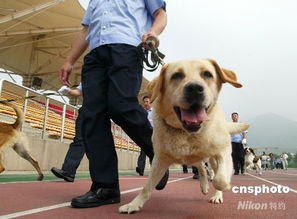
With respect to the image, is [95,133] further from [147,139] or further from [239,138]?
[239,138]

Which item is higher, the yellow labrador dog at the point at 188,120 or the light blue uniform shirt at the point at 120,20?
the light blue uniform shirt at the point at 120,20

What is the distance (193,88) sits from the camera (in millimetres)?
2805

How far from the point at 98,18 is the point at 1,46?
19.3 meters

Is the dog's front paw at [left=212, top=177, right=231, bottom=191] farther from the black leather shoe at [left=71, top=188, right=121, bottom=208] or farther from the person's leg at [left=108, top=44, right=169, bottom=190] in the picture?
the black leather shoe at [left=71, top=188, right=121, bottom=208]

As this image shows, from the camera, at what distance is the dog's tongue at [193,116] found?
9.49 ft

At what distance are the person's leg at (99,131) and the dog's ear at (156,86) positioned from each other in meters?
0.48

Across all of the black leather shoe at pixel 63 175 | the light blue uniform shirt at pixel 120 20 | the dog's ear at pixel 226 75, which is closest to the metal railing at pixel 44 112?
the black leather shoe at pixel 63 175

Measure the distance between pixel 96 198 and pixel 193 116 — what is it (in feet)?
3.75

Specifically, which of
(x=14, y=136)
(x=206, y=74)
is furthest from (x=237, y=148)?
(x=206, y=74)

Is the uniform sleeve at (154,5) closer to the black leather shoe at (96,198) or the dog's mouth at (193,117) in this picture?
the dog's mouth at (193,117)

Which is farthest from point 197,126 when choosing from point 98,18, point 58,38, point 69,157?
point 58,38

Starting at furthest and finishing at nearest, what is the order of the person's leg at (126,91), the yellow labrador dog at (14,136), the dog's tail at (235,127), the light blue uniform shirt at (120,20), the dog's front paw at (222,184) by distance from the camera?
the yellow labrador dog at (14,136) → the dog's tail at (235,127) → the light blue uniform shirt at (120,20) → the person's leg at (126,91) → the dog's front paw at (222,184)

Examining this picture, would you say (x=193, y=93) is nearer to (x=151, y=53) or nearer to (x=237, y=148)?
(x=151, y=53)

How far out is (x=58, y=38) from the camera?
70.8 ft
